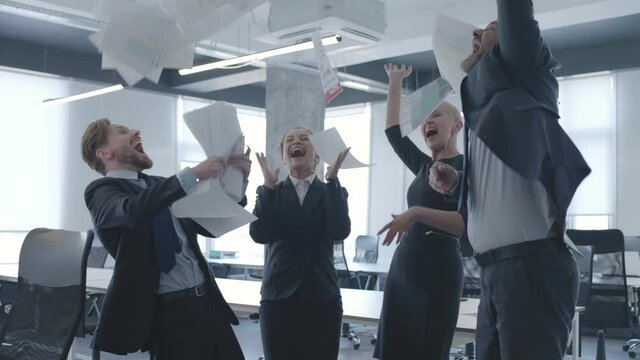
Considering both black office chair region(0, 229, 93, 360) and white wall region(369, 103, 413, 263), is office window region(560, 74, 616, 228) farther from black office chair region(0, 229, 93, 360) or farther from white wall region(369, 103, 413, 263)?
black office chair region(0, 229, 93, 360)

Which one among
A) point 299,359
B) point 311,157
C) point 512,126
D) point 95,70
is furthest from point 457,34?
point 95,70

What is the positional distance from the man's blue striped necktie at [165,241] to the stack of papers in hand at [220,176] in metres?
0.06

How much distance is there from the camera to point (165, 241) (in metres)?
2.08

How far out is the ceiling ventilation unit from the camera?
621 cm

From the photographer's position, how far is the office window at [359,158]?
11.1 metres

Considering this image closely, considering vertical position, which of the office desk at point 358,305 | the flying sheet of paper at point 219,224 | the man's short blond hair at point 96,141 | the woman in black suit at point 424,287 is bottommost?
the office desk at point 358,305

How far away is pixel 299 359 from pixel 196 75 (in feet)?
26.7

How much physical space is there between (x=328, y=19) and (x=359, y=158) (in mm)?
4953

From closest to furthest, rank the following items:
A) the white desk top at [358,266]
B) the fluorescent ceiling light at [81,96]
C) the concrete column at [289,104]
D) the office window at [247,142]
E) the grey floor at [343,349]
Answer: the grey floor at [343,349] < the white desk top at [358,266] < the fluorescent ceiling light at [81,96] < the concrete column at [289,104] < the office window at [247,142]

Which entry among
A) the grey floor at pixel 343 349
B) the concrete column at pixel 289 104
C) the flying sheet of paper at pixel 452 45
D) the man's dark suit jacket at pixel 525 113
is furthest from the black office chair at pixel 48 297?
the concrete column at pixel 289 104

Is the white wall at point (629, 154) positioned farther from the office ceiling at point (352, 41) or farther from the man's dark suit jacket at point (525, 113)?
the man's dark suit jacket at point (525, 113)

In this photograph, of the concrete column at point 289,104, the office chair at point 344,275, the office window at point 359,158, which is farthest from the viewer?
the office window at point 359,158

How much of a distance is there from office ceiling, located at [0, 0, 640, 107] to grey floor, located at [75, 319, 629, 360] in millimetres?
3033

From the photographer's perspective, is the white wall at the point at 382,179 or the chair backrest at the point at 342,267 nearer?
the chair backrest at the point at 342,267
